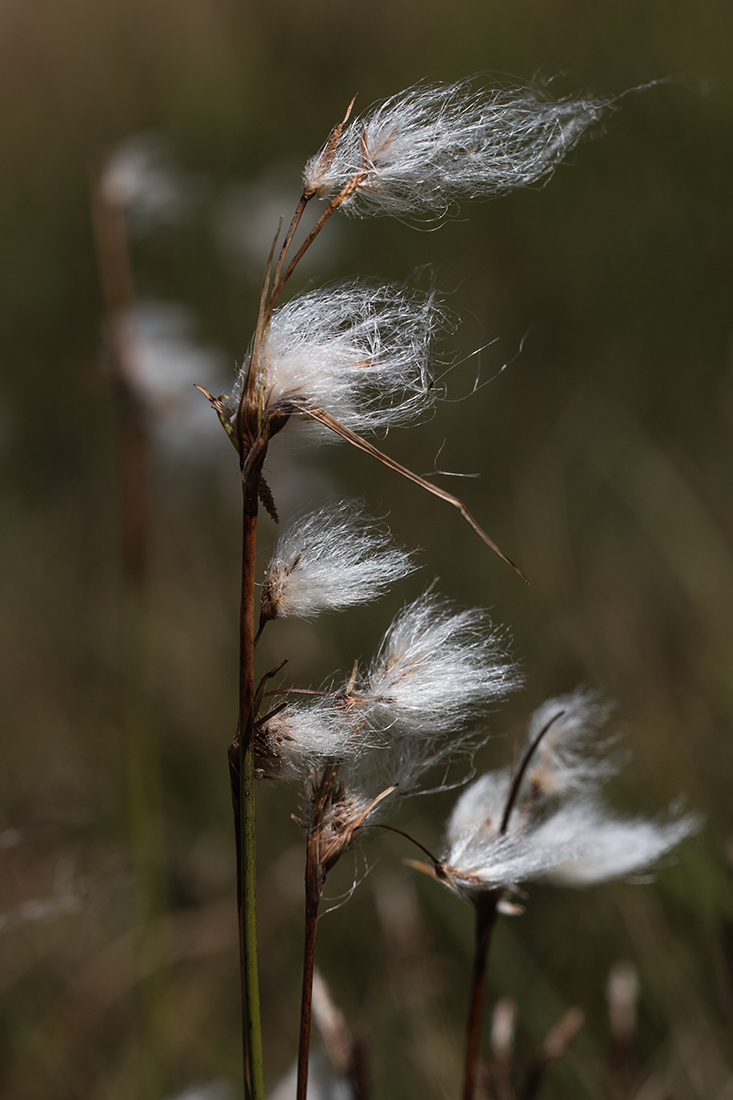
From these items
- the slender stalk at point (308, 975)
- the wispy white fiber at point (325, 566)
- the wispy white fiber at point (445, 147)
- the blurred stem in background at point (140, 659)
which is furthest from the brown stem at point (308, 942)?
the blurred stem in background at point (140, 659)

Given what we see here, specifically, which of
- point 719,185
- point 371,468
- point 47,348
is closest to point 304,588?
point 371,468

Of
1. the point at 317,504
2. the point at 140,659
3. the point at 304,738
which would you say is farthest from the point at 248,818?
the point at 140,659

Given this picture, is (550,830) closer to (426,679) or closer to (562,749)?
(562,749)

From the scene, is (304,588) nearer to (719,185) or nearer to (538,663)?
(538,663)

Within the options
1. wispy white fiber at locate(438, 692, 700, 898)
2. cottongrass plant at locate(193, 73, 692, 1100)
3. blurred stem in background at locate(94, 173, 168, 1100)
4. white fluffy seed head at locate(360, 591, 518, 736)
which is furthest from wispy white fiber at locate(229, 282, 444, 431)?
blurred stem in background at locate(94, 173, 168, 1100)

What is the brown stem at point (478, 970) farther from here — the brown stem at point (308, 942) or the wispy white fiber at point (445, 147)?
the wispy white fiber at point (445, 147)

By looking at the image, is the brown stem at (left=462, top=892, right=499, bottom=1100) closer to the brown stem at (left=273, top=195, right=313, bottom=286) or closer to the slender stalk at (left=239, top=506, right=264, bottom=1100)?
the slender stalk at (left=239, top=506, right=264, bottom=1100)
